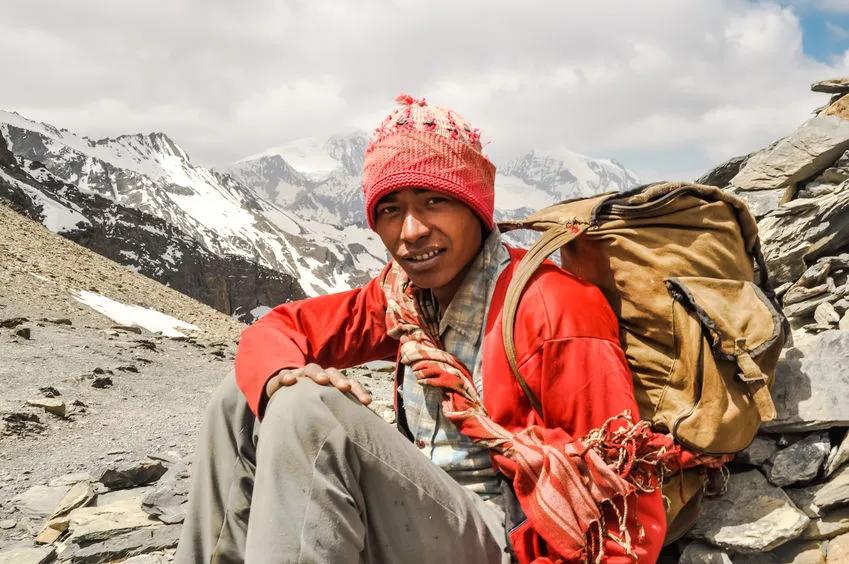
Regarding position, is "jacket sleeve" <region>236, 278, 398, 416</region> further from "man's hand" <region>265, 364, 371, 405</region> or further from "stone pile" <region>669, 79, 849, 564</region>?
"stone pile" <region>669, 79, 849, 564</region>

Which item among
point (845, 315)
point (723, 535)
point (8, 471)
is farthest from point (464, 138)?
point (8, 471)

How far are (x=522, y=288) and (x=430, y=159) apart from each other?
0.82 meters

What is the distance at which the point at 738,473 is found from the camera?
350 cm

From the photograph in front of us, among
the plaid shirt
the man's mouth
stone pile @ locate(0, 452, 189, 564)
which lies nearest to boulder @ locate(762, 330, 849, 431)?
the plaid shirt

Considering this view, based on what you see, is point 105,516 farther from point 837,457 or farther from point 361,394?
point 837,457

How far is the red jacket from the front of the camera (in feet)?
8.41

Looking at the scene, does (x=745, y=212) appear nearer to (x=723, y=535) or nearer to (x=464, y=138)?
(x=464, y=138)

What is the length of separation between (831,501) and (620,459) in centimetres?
Result: 158

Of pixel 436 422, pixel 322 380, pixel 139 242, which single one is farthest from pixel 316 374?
pixel 139 242

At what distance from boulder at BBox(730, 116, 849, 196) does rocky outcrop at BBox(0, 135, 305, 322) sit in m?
67.8

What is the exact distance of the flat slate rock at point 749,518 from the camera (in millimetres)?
3139

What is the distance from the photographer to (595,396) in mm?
2557

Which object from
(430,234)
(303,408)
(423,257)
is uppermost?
(430,234)

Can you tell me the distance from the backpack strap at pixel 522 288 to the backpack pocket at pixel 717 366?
23.3 inches
